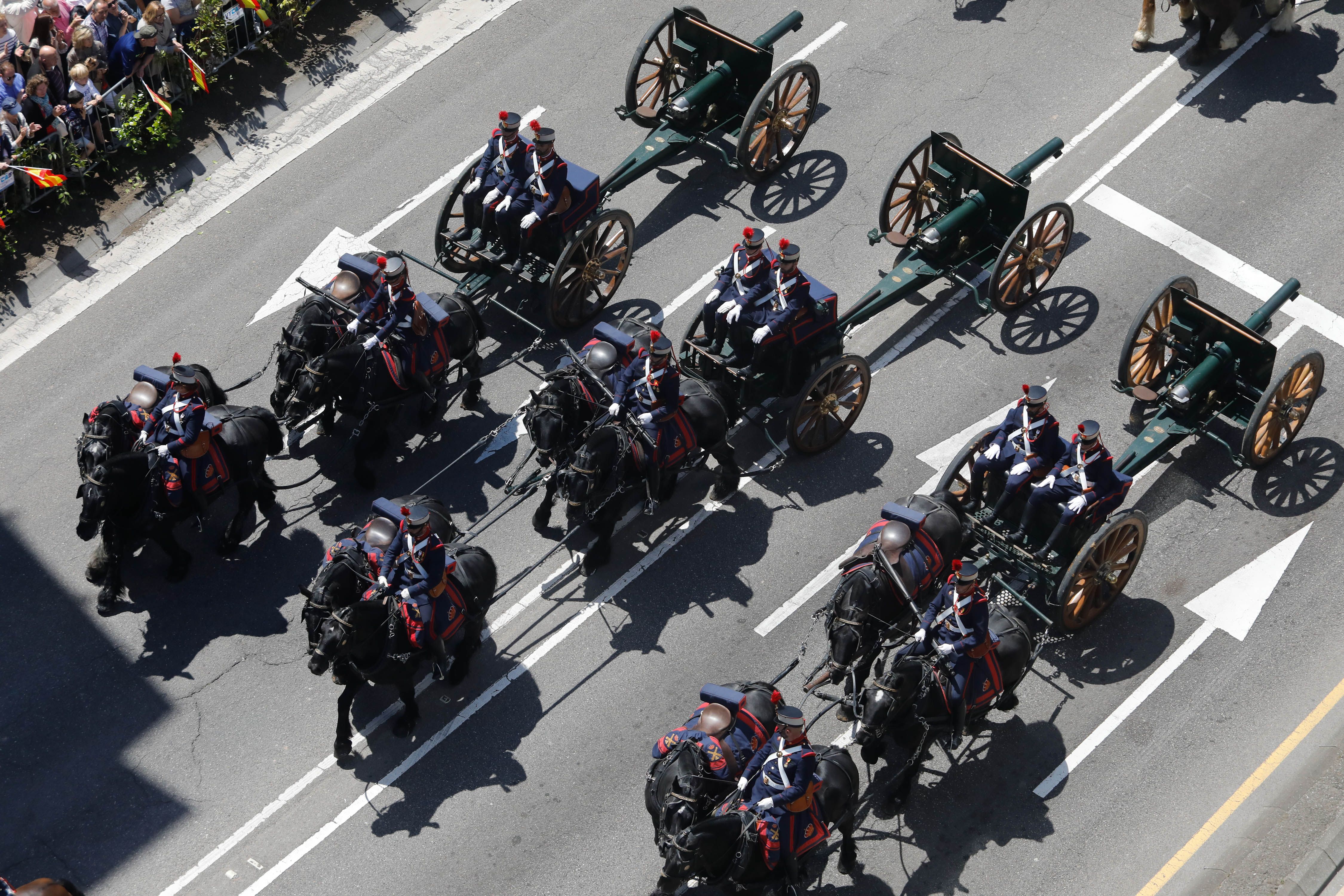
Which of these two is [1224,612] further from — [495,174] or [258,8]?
[258,8]

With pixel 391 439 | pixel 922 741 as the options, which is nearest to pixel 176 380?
pixel 391 439

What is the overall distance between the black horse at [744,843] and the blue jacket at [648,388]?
407cm

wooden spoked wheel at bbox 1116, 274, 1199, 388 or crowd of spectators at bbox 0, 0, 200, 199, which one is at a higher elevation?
crowd of spectators at bbox 0, 0, 200, 199

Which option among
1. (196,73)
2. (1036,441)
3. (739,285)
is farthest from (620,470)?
(196,73)

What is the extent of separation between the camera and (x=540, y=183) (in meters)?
19.1

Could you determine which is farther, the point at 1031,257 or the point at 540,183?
the point at 1031,257

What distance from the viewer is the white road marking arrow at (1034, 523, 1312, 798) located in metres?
16.4

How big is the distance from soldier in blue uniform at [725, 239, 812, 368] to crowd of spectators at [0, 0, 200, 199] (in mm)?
9389

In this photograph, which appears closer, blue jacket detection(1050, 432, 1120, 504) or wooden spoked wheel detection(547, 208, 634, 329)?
blue jacket detection(1050, 432, 1120, 504)

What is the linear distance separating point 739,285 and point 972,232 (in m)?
3.56

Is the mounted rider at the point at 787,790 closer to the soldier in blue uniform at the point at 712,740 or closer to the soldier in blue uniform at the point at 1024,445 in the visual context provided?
the soldier in blue uniform at the point at 712,740

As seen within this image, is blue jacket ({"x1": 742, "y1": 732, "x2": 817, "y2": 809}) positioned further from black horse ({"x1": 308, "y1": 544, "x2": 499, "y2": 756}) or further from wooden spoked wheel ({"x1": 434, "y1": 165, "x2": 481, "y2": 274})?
wooden spoked wheel ({"x1": 434, "y1": 165, "x2": 481, "y2": 274})

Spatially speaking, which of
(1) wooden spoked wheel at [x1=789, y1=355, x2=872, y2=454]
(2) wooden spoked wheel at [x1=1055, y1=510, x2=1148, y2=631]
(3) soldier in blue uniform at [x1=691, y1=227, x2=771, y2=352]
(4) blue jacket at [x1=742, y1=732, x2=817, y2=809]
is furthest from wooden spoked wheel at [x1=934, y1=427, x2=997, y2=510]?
Answer: (4) blue jacket at [x1=742, y1=732, x2=817, y2=809]

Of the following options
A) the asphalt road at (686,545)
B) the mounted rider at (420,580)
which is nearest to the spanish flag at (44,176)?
the asphalt road at (686,545)
